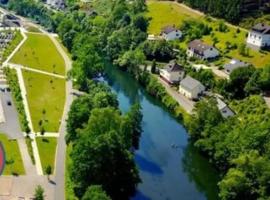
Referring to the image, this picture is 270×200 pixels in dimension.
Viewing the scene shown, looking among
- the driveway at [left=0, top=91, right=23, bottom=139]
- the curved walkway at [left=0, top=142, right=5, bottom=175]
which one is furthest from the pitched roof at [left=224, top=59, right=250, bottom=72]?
the curved walkway at [left=0, top=142, right=5, bottom=175]

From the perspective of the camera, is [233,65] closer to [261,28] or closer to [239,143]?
[261,28]

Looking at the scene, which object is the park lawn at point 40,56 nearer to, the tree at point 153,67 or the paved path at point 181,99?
the tree at point 153,67

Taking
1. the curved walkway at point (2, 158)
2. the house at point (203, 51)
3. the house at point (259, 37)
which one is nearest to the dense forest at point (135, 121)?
the house at point (203, 51)

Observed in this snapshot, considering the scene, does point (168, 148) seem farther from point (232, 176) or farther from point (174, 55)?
point (174, 55)

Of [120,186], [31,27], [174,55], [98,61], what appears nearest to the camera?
[120,186]

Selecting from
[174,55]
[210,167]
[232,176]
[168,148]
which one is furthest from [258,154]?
[174,55]

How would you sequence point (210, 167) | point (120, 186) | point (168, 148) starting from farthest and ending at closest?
point (168, 148) → point (210, 167) → point (120, 186)

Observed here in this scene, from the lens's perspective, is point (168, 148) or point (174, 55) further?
point (174, 55)
